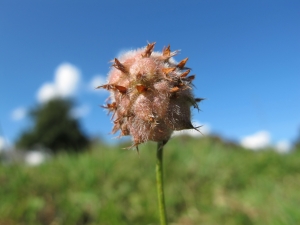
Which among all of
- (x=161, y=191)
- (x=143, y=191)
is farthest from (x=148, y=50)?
(x=143, y=191)

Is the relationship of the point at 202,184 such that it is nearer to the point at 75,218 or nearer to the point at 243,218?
the point at 243,218

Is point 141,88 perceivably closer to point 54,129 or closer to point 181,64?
point 181,64

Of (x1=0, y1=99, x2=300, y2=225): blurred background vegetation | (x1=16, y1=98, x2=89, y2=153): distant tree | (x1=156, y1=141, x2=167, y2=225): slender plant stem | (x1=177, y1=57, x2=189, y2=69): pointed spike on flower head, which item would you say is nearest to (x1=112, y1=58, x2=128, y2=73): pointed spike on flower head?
(x1=177, y1=57, x2=189, y2=69): pointed spike on flower head

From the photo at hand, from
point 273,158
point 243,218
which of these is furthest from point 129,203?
point 273,158

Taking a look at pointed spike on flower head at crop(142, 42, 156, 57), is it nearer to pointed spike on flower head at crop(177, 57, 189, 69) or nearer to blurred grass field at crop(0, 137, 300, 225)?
pointed spike on flower head at crop(177, 57, 189, 69)

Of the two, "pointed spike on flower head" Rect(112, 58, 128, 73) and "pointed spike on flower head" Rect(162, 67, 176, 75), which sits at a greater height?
"pointed spike on flower head" Rect(112, 58, 128, 73)

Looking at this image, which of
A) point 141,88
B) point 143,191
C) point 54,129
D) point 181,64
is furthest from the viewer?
point 54,129

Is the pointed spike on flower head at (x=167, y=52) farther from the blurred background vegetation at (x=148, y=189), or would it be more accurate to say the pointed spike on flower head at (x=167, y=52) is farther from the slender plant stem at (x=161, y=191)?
the blurred background vegetation at (x=148, y=189)

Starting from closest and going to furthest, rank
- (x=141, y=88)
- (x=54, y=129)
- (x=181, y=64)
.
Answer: (x=141, y=88) < (x=181, y=64) < (x=54, y=129)

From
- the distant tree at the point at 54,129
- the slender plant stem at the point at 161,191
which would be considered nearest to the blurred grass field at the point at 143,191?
the slender plant stem at the point at 161,191
